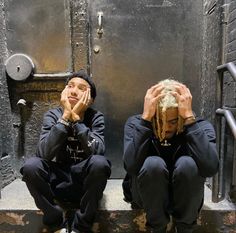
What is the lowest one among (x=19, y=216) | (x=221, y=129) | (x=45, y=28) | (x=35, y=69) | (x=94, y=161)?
(x=19, y=216)

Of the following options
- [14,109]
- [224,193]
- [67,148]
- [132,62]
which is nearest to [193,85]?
[132,62]

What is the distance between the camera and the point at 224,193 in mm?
2258

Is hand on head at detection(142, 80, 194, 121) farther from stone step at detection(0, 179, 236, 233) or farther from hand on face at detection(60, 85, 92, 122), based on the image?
stone step at detection(0, 179, 236, 233)

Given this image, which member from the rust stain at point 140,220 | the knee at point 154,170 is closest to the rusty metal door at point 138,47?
the rust stain at point 140,220

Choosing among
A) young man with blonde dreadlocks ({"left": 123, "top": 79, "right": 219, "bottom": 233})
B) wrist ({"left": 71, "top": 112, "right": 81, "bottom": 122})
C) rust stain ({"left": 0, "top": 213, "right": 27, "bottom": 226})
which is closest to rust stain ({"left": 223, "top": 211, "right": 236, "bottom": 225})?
young man with blonde dreadlocks ({"left": 123, "top": 79, "right": 219, "bottom": 233})

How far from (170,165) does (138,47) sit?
4.17ft

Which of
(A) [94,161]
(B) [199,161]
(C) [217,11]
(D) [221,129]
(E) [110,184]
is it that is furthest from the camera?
(E) [110,184]

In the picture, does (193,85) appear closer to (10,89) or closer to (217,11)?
(217,11)

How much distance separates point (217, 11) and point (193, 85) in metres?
0.68

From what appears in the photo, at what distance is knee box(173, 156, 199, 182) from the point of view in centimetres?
177

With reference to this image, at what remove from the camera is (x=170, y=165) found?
1.97 metres

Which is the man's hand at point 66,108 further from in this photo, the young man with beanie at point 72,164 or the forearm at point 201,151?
the forearm at point 201,151

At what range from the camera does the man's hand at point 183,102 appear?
1836 millimetres

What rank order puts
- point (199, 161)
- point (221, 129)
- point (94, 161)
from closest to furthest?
1. point (199, 161)
2. point (94, 161)
3. point (221, 129)
